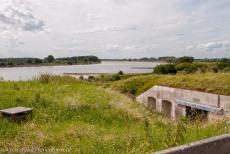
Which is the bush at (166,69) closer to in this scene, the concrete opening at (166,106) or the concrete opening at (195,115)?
the concrete opening at (166,106)

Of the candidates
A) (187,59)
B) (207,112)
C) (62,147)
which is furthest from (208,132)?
(187,59)

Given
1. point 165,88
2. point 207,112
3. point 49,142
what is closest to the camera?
point 49,142

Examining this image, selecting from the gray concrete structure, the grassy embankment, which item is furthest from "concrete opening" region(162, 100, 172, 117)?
the grassy embankment

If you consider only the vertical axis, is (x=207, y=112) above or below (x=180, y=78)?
below

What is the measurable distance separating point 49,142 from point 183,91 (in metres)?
9.85

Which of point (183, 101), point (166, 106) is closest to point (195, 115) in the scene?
point (183, 101)

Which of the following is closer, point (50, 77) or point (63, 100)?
point (63, 100)

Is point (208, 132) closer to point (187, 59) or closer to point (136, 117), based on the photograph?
point (136, 117)

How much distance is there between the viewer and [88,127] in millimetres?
5688

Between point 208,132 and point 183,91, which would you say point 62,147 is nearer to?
point 208,132

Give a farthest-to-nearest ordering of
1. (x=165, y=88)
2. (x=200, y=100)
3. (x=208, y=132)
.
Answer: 1. (x=165, y=88)
2. (x=200, y=100)
3. (x=208, y=132)

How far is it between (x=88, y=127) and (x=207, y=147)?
3.30 m

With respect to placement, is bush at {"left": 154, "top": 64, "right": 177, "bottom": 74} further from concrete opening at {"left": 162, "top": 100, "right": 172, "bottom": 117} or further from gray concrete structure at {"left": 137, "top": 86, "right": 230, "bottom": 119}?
concrete opening at {"left": 162, "top": 100, "right": 172, "bottom": 117}

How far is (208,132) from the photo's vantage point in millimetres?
4320
